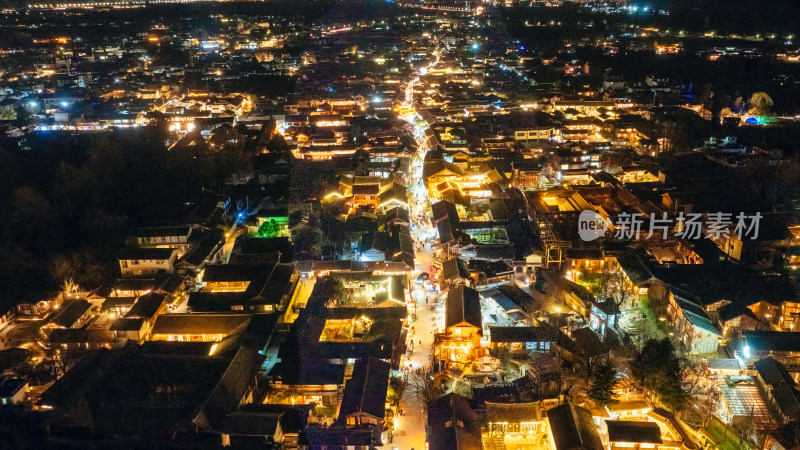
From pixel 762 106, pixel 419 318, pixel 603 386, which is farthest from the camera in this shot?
pixel 762 106

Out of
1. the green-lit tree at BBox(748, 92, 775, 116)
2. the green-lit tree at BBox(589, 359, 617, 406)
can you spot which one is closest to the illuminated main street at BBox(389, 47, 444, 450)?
the green-lit tree at BBox(589, 359, 617, 406)

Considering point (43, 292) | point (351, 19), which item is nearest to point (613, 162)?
point (43, 292)

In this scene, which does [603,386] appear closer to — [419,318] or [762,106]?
[419,318]

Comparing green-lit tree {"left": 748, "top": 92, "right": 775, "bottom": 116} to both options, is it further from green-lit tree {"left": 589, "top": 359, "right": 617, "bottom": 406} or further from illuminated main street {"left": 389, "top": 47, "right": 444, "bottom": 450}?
green-lit tree {"left": 589, "top": 359, "right": 617, "bottom": 406}

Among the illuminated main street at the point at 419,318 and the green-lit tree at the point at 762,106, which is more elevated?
the green-lit tree at the point at 762,106

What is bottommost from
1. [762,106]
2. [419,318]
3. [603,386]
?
[419,318]

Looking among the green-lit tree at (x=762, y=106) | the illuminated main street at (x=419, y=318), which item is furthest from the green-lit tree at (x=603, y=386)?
the green-lit tree at (x=762, y=106)

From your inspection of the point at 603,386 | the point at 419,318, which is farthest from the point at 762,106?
the point at 603,386

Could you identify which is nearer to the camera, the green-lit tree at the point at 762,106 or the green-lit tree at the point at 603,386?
the green-lit tree at the point at 603,386

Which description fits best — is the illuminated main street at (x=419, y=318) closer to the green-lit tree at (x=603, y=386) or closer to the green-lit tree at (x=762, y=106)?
the green-lit tree at (x=603, y=386)
